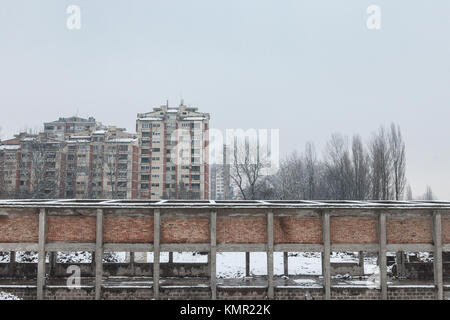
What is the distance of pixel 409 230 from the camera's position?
1155cm

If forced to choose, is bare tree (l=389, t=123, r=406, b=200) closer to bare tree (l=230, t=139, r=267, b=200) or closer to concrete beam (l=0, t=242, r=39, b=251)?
bare tree (l=230, t=139, r=267, b=200)

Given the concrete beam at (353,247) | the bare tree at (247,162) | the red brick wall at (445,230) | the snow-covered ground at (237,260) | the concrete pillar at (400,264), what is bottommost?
the snow-covered ground at (237,260)

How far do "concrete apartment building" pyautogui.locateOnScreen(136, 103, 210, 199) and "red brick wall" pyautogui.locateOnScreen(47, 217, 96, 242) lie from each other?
131 ft

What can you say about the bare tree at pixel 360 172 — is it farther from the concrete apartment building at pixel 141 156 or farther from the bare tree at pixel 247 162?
the concrete apartment building at pixel 141 156

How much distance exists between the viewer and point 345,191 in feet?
125

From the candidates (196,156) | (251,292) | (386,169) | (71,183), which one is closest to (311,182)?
(386,169)

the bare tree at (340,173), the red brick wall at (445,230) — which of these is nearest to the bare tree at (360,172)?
the bare tree at (340,173)

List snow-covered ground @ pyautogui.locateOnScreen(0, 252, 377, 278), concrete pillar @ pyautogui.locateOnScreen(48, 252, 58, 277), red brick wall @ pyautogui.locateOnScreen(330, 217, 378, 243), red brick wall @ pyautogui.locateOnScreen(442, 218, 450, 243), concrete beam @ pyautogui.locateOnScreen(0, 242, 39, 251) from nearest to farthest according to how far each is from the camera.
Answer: concrete beam @ pyautogui.locateOnScreen(0, 242, 39, 251), red brick wall @ pyautogui.locateOnScreen(330, 217, 378, 243), red brick wall @ pyautogui.locateOnScreen(442, 218, 450, 243), concrete pillar @ pyautogui.locateOnScreen(48, 252, 58, 277), snow-covered ground @ pyautogui.locateOnScreen(0, 252, 377, 278)

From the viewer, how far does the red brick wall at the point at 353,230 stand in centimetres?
1146

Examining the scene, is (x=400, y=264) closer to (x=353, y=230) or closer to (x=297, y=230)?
(x=353, y=230)

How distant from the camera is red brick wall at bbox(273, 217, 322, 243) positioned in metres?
11.4

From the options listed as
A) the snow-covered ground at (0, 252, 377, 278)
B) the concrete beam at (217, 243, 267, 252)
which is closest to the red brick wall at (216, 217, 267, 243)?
the concrete beam at (217, 243, 267, 252)

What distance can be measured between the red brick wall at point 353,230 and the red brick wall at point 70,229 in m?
7.85
